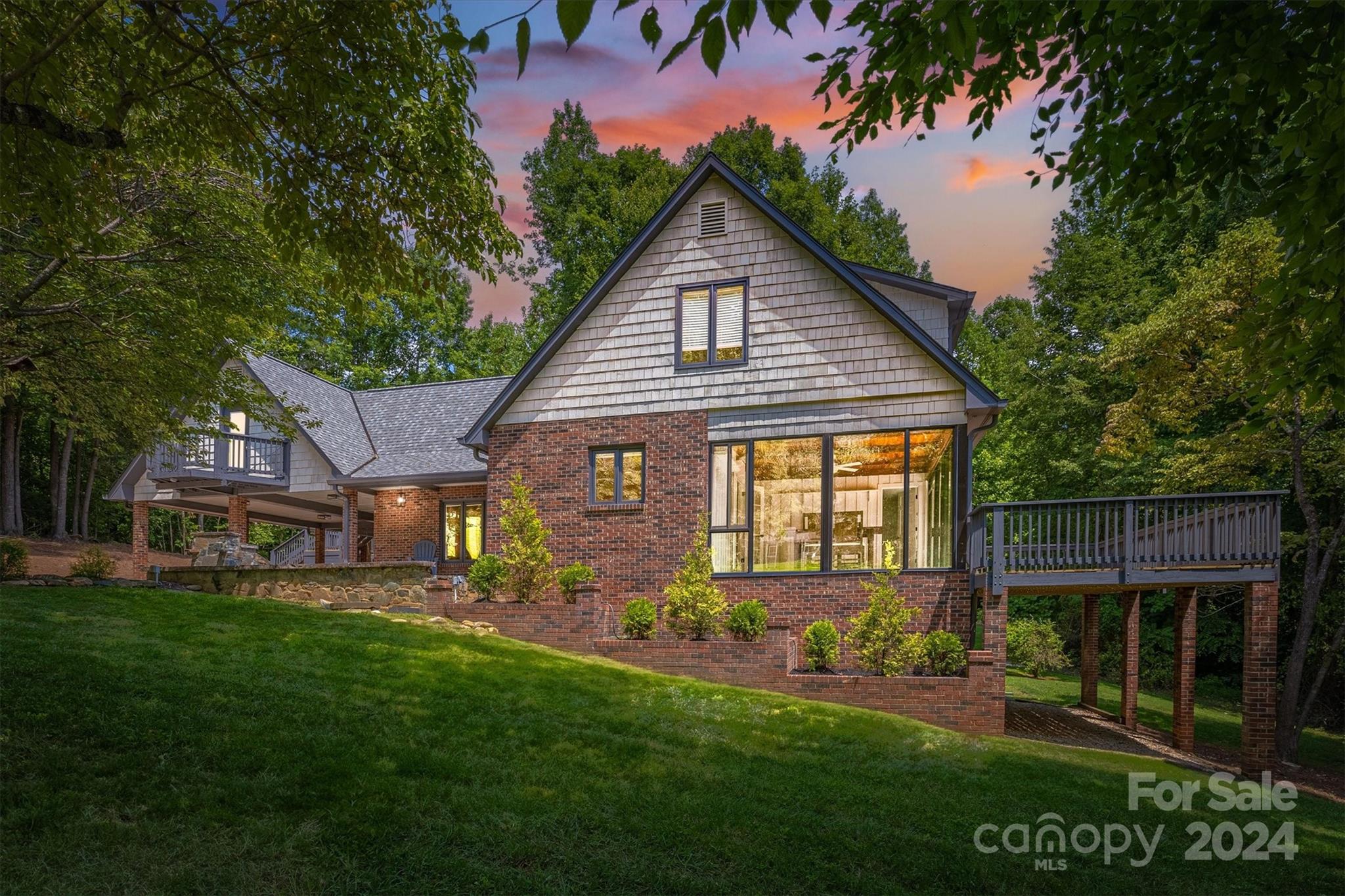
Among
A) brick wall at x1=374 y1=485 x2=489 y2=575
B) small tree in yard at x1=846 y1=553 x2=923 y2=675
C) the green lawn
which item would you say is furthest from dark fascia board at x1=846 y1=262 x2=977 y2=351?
brick wall at x1=374 y1=485 x2=489 y2=575

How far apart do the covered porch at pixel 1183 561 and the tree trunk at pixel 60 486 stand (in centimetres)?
3098

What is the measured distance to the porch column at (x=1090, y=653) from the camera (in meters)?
15.8

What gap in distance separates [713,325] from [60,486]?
28.0 meters

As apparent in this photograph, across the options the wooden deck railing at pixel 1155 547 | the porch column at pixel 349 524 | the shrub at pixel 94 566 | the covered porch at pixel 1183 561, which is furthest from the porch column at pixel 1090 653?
the shrub at pixel 94 566

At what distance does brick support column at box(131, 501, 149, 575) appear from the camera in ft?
70.6

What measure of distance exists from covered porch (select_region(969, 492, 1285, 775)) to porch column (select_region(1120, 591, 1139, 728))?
5.21 ft

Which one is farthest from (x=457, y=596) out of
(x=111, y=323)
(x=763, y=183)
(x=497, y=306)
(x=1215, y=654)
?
(x=497, y=306)

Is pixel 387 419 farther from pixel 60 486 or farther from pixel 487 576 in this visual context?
pixel 60 486

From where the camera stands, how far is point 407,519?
20391 mm

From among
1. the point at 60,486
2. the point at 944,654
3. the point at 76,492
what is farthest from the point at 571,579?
the point at 76,492

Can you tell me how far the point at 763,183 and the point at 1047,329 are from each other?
11121 mm

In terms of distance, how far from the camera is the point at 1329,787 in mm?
12281

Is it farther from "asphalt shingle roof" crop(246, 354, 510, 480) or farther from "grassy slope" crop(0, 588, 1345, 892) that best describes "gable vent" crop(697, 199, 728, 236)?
"grassy slope" crop(0, 588, 1345, 892)

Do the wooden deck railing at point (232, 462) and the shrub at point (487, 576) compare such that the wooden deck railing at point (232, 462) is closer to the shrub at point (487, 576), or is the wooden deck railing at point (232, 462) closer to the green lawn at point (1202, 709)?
the shrub at point (487, 576)
